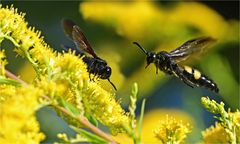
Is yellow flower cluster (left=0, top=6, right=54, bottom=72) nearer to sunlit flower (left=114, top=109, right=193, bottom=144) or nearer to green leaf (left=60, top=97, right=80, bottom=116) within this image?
green leaf (left=60, top=97, right=80, bottom=116)

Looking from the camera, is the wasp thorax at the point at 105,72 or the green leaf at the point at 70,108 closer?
the green leaf at the point at 70,108

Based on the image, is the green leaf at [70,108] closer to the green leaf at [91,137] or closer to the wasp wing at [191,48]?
the green leaf at [91,137]

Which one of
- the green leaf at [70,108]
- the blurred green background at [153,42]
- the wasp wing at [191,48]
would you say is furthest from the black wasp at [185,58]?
the green leaf at [70,108]

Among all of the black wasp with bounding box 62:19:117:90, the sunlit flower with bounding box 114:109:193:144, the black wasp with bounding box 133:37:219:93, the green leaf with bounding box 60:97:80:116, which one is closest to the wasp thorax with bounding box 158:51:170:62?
the black wasp with bounding box 133:37:219:93

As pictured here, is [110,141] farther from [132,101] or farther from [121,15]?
[121,15]

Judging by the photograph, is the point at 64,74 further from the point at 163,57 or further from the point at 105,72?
the point at 163,57

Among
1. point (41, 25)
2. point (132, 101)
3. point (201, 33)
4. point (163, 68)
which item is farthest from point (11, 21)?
point (41, 25)

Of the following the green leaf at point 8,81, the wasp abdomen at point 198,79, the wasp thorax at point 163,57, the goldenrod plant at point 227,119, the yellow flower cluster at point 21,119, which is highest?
the wasp thorax at point 163,57

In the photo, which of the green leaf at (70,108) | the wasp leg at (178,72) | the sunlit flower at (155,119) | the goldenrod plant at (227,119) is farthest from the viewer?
the sunlit flower at (155,119)
